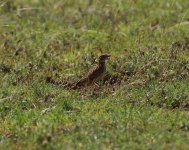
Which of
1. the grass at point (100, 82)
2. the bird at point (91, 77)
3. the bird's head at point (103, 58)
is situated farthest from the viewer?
the bird's head at point (103, 58)

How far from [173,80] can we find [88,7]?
4733 mm

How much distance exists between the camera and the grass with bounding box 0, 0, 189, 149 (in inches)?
289

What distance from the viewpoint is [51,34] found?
11734 millimetres

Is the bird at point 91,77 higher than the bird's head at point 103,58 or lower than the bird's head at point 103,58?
lower

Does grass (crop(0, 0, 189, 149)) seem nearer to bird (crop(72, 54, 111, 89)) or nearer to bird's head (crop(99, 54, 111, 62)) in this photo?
bird (crop(72, 54, 111, 89))

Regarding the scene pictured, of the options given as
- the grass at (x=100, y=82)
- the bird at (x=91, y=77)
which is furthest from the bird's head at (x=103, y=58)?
the grass at (x=100, y=82)

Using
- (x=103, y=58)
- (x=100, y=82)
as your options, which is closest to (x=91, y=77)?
(x=100, y=82)

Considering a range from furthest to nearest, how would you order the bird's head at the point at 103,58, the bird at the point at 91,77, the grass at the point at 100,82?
the bird's head at the point at 103,58 < the bird at the point at 91,77 < the grass at the point at 100,82

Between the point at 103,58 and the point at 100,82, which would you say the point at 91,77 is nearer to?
the point at 100,82

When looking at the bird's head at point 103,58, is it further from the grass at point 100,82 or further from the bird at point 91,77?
the grass at point 100,82

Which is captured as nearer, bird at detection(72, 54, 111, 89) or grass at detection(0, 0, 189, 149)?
grass at detection(0, 0, 189, 149)

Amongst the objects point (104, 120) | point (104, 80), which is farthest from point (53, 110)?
point (104, 80)

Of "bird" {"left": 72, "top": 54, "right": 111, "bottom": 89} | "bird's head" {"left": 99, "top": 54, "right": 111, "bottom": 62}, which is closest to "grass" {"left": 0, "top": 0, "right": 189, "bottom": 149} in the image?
"bird" {"left": 72, "top": 54, "right": 111, "bottom": 89}

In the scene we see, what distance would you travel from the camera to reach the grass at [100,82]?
7339mm
